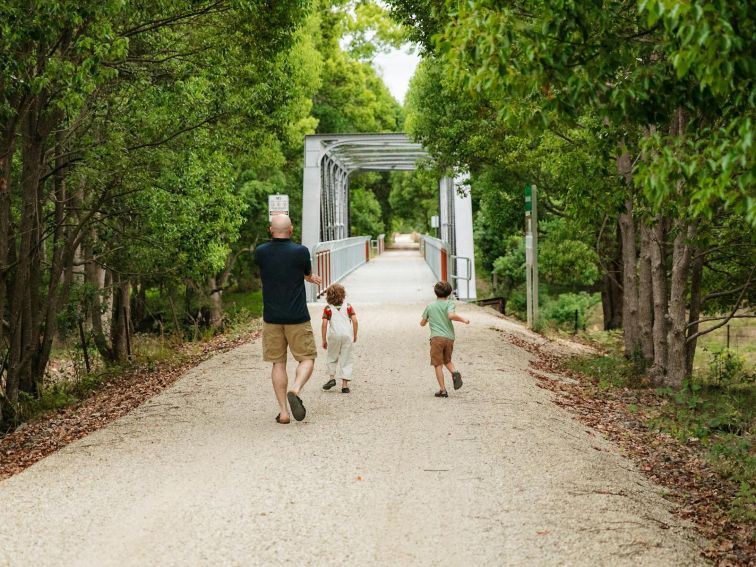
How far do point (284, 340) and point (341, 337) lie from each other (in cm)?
160

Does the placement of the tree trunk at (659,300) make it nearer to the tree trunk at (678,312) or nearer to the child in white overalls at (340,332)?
the tree trunk at (678,312)

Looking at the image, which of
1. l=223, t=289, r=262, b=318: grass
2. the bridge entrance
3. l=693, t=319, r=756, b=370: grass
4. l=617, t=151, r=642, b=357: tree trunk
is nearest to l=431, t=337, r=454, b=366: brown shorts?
l=617, t=151, r=642, b=357: tree trunk

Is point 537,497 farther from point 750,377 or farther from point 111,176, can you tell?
point 750,377

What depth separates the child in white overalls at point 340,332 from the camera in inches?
372

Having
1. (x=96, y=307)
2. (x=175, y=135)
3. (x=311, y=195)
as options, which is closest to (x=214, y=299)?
(x=311, y=195)

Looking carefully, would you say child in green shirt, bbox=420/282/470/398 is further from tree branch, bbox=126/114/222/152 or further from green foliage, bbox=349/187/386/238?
green foliage, bbox=349/187/386/238

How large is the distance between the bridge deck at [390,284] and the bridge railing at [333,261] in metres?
0.32

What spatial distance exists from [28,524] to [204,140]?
28.4ft

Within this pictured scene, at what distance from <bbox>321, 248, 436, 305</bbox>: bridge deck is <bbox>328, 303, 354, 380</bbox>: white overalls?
39.4 feet

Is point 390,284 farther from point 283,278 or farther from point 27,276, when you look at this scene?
point 283,278

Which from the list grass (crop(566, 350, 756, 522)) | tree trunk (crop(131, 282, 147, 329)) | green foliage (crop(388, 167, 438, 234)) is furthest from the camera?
green foliage (crop(388, 167, 438, 234))

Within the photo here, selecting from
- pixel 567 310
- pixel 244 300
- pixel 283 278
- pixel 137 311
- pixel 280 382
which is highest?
pixel 283 278

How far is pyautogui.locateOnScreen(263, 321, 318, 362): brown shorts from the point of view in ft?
26.1

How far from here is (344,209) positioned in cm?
4766
